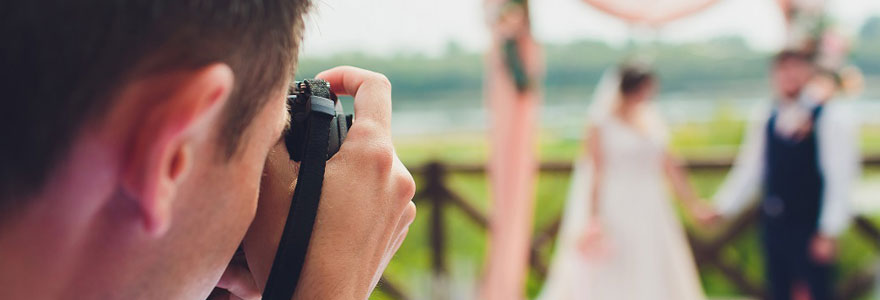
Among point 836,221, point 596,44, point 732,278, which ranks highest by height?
point 596,44

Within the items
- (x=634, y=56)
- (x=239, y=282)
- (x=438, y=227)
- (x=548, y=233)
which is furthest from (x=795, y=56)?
(x=239, y=282)

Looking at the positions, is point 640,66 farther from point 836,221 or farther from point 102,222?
point 102,222

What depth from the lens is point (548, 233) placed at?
4285 mm

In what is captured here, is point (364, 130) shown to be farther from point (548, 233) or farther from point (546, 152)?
point (546, 152)

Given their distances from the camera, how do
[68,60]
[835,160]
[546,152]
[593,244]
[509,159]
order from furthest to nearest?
[546,152] < [593,244] < [509,159] < [835,160] < [68,60]

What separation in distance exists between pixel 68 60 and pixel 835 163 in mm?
→ 3146

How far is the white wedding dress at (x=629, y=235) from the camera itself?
3598 mm

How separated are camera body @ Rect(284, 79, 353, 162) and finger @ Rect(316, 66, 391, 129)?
2cm

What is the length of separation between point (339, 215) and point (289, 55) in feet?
0.35

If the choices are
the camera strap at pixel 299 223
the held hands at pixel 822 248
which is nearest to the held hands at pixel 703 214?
the held hands at pixel 822 248

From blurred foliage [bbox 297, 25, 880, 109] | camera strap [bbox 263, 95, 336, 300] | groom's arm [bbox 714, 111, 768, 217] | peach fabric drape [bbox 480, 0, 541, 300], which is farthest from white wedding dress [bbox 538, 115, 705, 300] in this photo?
camera strap [bbox 263, 95, 336, 300]

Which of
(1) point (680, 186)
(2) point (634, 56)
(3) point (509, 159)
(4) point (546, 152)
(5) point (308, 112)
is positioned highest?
(5) point (308, 112)

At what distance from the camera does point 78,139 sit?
307mm

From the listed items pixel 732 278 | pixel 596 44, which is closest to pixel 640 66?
pixel 732 278
